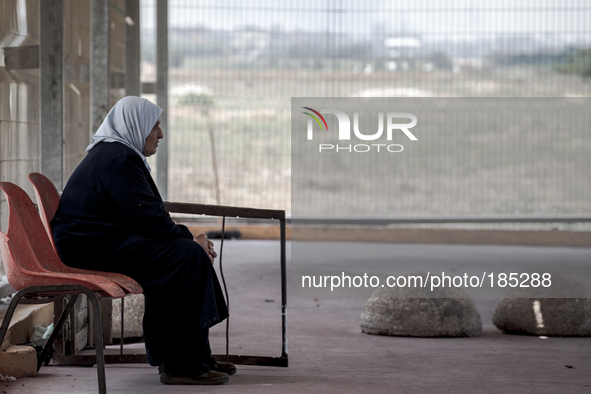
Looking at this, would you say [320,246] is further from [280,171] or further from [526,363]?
[526,363]

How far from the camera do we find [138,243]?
131 inches

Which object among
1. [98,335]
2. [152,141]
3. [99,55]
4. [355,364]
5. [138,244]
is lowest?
[355,364]

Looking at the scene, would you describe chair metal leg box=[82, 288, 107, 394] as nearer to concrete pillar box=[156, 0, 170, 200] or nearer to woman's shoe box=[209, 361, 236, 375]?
woman's shoe box=[209, 361, 236, 375]

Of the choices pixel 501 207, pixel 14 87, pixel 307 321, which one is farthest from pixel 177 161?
pixel 14 87

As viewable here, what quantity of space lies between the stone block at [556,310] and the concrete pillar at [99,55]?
3259mm

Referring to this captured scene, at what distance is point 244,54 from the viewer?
12.5 meters

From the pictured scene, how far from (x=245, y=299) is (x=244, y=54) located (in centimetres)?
639

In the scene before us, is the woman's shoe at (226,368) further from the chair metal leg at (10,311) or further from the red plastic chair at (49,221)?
the chair metal leg at (10,311)

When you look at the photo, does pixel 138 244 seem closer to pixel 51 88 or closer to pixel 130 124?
pixel 130 124

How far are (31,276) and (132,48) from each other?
16.3 feet

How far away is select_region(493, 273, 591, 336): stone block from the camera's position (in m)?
5.38

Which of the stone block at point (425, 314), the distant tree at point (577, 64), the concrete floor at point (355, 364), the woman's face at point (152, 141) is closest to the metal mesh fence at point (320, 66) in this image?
the distant tree at point (577, 64)

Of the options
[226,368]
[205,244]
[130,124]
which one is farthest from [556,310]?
[130,124]

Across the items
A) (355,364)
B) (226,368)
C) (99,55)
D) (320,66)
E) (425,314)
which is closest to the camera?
(226,368)
